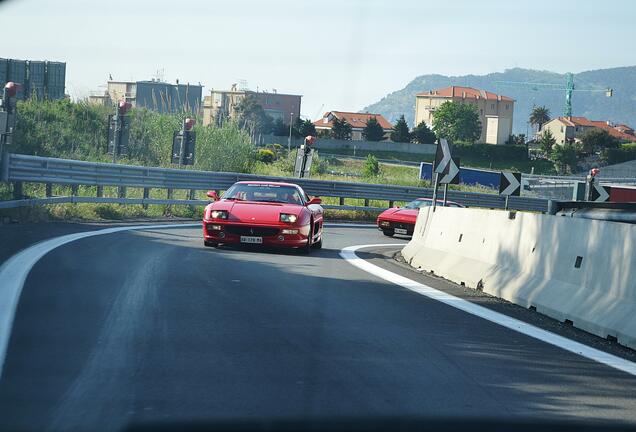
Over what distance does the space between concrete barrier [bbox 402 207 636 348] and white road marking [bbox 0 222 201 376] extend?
16.3 ft

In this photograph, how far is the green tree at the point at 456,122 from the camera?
16100cm

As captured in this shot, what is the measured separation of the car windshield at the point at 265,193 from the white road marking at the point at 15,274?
93.9 inches

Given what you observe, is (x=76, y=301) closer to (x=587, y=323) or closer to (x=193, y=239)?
(x=587, y=323)

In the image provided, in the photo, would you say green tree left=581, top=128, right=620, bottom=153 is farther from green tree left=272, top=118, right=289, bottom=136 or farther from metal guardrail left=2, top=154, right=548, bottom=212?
metal guardrail left=2, top=154, right=548, bottom=212

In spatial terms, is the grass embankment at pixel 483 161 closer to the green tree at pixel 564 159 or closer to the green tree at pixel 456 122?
the green tree at pixel 564 159

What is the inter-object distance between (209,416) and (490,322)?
4726 mm

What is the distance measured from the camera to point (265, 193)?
17812mm

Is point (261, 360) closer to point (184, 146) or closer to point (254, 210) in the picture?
point (254, 210)

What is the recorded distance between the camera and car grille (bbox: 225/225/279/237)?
16.3 m

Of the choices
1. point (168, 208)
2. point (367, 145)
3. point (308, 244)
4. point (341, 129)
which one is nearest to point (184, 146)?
point (168, 208)

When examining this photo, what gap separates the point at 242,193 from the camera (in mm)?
17750

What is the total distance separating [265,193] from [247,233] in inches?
62.7

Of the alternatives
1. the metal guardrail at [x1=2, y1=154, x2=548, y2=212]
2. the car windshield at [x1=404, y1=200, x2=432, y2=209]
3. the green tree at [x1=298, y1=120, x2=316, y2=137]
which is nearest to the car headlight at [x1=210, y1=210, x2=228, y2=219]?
the metal guardrail at [x1=2, y1=154, x2=548, y2=212]

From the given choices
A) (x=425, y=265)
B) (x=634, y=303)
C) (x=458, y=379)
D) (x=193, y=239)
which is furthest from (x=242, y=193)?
(x=458, y=379)
